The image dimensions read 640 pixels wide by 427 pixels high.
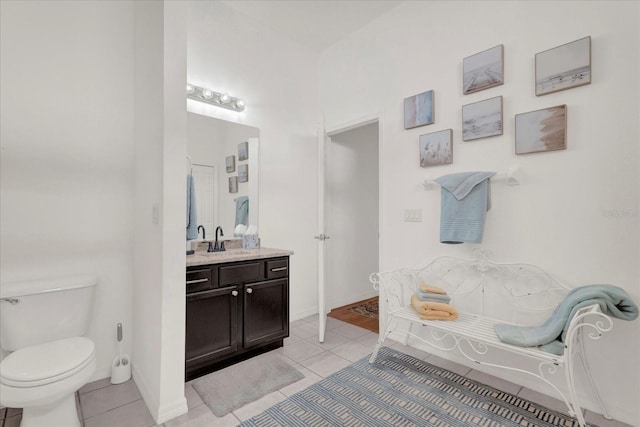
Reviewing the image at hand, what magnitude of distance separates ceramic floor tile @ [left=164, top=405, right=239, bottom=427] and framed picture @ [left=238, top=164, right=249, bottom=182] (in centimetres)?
189

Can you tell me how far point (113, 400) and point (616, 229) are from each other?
10.5 feet

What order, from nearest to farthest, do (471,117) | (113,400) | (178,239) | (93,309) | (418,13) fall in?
(178,239)
(113,400)
(93,309)
(471,117)
(418,13)

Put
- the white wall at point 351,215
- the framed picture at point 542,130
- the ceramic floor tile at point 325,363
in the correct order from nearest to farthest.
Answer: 1. the framed picture at point 542,130
2. the ceramic floor tile at point 325,363
3. the white wall at point 351,215

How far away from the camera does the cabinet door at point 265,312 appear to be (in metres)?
2.40

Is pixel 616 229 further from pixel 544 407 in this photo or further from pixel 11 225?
pixel 11 225

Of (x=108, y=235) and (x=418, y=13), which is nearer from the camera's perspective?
(x=108, y=235)

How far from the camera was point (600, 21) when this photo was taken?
1807 mm

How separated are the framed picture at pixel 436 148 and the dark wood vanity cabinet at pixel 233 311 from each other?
4.95ft

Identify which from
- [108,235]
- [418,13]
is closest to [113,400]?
[108,235]

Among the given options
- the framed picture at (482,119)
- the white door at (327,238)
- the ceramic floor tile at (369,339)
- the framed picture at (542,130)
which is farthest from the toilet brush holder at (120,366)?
the framed picture at (542,130)

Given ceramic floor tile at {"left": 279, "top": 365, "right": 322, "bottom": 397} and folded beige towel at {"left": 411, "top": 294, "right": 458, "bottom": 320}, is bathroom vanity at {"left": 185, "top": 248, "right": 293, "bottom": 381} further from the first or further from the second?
folded beige towel at {"left": 411, "top": 294, "right": 458, "bottom": 320}

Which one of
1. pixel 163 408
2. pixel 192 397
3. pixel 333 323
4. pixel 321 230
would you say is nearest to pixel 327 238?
pixel 321 230

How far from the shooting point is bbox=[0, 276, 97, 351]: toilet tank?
1.67 metres

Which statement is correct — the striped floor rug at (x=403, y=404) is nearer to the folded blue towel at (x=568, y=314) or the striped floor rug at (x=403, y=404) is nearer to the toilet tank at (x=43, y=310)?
the folded blue towel at (x=568, y=314)
